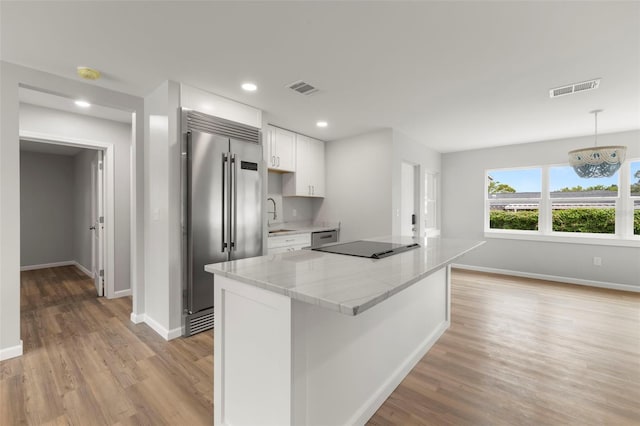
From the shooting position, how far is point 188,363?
7.40ft

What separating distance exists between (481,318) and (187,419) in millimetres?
2998

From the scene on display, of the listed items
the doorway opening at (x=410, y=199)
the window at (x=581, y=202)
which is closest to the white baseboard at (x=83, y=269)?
the doorway opening at (x=410, y=199)

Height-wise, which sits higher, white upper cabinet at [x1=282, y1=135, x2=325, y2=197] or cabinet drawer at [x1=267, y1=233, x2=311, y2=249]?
white upper cabinet at [x1=282, y1=135, x2=325, y2=197]

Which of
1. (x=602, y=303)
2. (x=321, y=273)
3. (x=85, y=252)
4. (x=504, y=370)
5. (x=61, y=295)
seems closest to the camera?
(x=321, y=273)

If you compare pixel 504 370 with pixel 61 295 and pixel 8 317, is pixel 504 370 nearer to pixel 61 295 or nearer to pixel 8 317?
pixel 8 317

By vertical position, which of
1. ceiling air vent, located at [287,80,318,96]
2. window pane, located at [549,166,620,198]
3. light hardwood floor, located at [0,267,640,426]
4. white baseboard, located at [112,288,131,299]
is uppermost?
ceiling air vent, located at [287,80,318,96]

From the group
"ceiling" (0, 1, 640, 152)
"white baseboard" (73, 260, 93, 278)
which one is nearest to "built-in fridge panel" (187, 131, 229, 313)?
"ceiling" (0, 1, 640, 152)

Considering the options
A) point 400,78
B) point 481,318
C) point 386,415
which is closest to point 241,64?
point 400,78

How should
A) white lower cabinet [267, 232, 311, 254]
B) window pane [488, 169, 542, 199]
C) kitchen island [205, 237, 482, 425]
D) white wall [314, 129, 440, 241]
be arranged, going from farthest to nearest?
window pane [488, 169, 542, 199]
white wall [314, 129, 440, 241]
white lower cabinet [267, 232, 311, 254]
kitchen island [205, 237, 482, 425]

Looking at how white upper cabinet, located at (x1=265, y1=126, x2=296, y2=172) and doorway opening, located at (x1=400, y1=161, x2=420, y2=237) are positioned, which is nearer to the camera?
white upper cabinet, located at (x1=265, y1=126, x2=296, y2=172)

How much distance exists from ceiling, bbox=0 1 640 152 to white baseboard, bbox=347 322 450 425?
91.8 inches

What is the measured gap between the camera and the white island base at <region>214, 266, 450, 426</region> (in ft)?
3.94

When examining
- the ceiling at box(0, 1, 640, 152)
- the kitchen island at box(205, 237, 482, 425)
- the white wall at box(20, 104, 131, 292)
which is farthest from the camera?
the white wall at box(20, 104, 131, 292)

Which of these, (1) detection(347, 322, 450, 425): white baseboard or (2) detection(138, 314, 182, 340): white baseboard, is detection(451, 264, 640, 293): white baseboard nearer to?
(1) detection(347, 322, 450, 425): white baseboard
